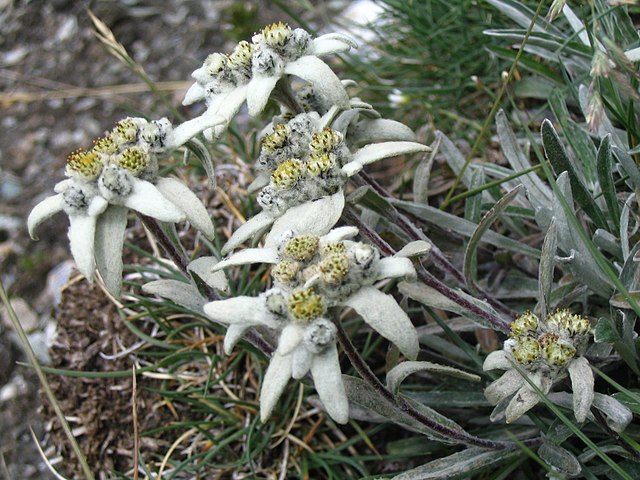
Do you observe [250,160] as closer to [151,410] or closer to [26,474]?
[151,410]

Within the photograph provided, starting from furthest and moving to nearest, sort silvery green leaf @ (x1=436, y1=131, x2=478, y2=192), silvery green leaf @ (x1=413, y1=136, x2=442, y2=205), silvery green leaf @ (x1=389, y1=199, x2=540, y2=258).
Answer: silvery green leaf @ (x1=436, y1=131, x2=478, y2=192) < silvery green leaf @ (x1=413, y1=136, x2=442, y2=205) < silvery green leaf @ (x1=389, y1=199, x2=540, y2=258)

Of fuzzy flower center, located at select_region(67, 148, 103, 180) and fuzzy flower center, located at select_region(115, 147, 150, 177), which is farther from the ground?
fuzzy flower center, located at select_region(115, 147, 150, 177)

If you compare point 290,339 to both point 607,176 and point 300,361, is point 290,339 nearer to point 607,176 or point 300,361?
point 300,361

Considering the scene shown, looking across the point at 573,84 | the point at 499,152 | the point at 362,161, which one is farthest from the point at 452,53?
the point at 362,161

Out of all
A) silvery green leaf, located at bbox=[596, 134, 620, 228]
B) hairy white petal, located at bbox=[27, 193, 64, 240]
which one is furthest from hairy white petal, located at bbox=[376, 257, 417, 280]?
hairy white petal, located at bbox=[27, 193, 64, 240]

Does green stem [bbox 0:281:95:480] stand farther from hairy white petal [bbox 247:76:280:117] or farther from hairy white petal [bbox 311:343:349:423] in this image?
hairy white petal [bbox 247:76:280:117]

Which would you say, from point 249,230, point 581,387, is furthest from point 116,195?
point 581,387
